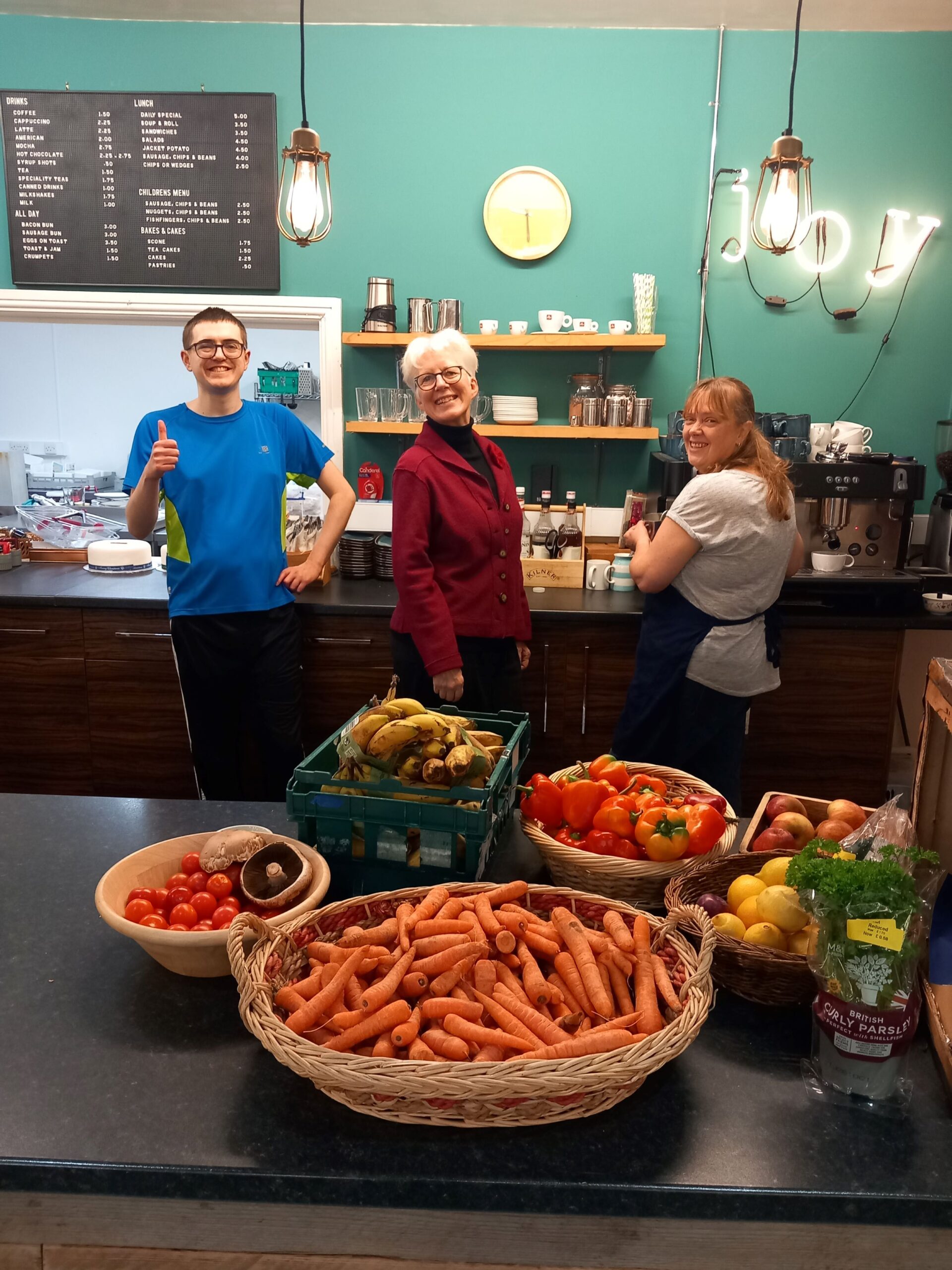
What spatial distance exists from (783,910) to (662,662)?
1500 millimetres

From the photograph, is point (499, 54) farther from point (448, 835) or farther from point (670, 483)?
point (448, 835)

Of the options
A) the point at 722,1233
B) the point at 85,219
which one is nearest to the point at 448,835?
the point at 722,1233

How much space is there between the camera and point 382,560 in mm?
3691

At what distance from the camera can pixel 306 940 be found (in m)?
1.19

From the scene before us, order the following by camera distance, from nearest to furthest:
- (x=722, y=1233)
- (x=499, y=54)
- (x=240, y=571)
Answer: (x=722, y=1233) < (x=240, y=571) < (x=499, y=54)

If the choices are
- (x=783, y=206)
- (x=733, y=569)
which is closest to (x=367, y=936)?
(x=733, y=569)

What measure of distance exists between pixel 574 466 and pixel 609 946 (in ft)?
9.50

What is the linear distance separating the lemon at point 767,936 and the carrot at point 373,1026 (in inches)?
17.8

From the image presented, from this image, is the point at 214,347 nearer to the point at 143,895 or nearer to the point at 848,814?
the point at 143,895

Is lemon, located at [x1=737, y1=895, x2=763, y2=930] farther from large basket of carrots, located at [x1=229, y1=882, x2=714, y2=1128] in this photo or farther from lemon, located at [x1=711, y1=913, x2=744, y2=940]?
large basket of carrots, located at [x1=229, y1=882, x2=714, y2=1128]

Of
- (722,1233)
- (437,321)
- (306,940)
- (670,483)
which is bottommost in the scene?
(722,1233)

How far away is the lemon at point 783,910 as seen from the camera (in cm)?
120

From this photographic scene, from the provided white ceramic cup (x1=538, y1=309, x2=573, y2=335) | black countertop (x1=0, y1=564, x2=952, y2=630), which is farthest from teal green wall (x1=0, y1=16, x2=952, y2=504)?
black countertop (x1=0, y1=564, x2=952, y2=630)

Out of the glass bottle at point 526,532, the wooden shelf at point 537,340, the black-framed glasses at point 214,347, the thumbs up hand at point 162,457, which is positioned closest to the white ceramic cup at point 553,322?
the wooden shelf at point 537,340
